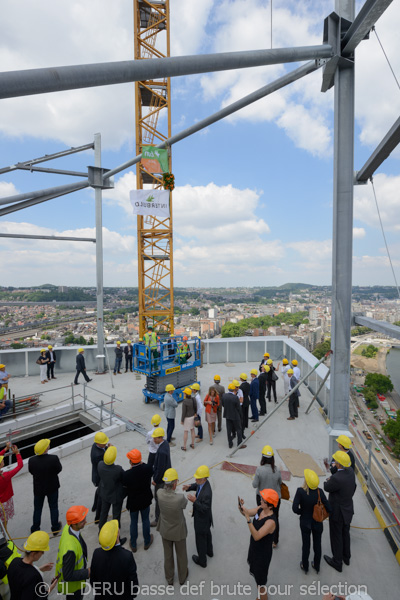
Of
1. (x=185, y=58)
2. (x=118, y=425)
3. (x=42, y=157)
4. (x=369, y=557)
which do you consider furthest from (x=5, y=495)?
(x=42, y=157)

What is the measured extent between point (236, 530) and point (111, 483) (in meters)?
2.37

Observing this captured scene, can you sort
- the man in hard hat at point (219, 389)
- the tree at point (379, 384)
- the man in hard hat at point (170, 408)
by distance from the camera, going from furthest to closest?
1. the tree at point (379, 384)
2. the man in hard hat at point (219, 389)
3. the man in hard hat at point (170, 408)

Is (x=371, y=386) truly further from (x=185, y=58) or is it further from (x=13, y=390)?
(x=185, y=58)

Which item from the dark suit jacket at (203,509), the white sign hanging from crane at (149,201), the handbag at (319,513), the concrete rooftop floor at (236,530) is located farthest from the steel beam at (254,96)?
the concrete rooftop floor at (236,530)

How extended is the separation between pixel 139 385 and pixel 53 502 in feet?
26.6

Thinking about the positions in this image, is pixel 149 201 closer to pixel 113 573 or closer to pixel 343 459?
pixel 343 459

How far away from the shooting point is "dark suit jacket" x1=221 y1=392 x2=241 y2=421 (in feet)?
24.0

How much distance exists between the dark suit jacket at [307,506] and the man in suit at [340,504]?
20cm

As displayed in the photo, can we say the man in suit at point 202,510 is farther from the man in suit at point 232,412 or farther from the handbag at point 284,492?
the man in suit at point 232,412

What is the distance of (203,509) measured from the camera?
161 inches

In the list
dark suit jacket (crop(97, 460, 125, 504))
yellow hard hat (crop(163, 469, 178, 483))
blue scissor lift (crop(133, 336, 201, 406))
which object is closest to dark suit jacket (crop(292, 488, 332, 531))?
yellow hard hat (crop(163, 469, 178, 483))

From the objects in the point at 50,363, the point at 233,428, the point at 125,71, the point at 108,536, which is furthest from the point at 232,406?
the point at 50,363

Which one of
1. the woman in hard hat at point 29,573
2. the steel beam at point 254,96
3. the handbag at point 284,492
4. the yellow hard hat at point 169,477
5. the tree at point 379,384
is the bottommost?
the tree at point 379,384

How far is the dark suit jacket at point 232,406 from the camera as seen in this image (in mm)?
7309
